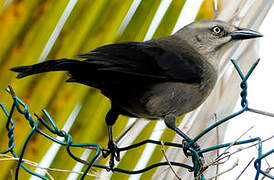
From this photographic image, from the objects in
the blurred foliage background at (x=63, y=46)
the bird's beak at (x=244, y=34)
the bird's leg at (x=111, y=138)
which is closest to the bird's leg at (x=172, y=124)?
the blurred foliage background at (x=63, y=46)

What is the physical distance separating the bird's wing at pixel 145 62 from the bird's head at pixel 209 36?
0.21 m

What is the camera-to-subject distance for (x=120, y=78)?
2650 millimetres

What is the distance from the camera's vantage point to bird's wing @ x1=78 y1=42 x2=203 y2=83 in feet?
7.95

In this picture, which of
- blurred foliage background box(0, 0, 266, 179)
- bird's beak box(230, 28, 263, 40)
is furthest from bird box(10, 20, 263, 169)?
blurred foliage background box(0, 0, 266, 179)

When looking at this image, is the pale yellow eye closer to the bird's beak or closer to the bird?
the bird

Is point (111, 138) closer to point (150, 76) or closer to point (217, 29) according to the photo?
point (150, 76)

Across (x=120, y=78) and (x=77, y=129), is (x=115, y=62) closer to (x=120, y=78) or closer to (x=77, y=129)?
(x=120, y=78)

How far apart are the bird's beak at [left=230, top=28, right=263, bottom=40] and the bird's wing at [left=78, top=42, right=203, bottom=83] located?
244 millimetres

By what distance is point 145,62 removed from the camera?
8.63 ft

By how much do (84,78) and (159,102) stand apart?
0.41 metres

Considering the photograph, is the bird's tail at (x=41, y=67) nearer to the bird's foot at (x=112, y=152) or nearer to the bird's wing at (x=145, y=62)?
the bird's wing at (x=145, y=62)

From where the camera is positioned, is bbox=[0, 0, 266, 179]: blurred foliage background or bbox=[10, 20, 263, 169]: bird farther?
bbox=[0, 0, 266, 179]: blurred foliage background

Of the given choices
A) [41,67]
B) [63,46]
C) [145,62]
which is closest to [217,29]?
[145,62]

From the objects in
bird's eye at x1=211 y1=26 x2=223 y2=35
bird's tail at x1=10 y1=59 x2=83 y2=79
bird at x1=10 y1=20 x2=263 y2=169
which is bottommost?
bird's tail at x1=10 y1=59 x2=83 y2=79
